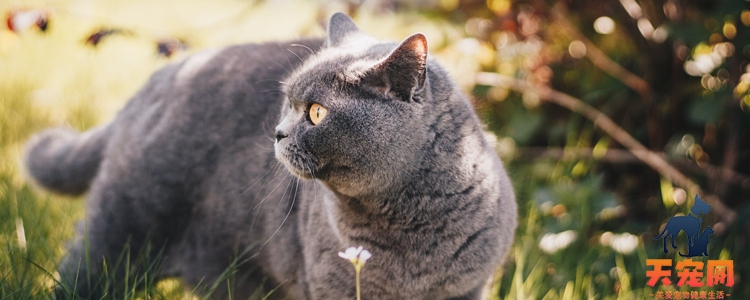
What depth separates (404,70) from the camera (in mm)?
1502

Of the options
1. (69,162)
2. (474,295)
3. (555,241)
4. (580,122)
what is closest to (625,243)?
(555,241)

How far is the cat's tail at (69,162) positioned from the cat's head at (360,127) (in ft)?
3.88

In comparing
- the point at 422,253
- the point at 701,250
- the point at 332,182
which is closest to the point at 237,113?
the point at 332,182

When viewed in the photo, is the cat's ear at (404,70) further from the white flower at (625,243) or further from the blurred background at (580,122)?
the white flower at (625,243)

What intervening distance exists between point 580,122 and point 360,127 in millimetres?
2135

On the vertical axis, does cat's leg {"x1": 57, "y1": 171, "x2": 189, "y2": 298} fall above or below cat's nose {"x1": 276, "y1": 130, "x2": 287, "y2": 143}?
below

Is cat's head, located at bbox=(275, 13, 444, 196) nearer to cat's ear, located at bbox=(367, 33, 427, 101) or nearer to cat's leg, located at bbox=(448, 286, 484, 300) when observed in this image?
cat's ear, located at bbox=(367, 33, 427, 101)

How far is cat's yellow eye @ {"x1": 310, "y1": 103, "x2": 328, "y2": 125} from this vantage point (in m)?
1.58

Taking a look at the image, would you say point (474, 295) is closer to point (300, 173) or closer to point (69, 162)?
point (300, 173)

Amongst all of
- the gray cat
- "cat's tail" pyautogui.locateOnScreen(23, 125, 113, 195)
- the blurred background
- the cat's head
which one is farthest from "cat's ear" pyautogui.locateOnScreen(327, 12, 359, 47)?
"cat's tail" pyautogui.locateOnScreen(23, 125, 113, 195)

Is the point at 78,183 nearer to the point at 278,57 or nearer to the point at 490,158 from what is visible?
the point at 278,57

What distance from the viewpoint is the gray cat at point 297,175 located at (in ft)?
5.14

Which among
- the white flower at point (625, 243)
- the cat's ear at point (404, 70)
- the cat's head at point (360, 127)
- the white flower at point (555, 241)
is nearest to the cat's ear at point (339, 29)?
the cat's head at point (360, 127)

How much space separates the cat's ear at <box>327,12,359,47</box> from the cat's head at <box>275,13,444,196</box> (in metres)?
0.28
